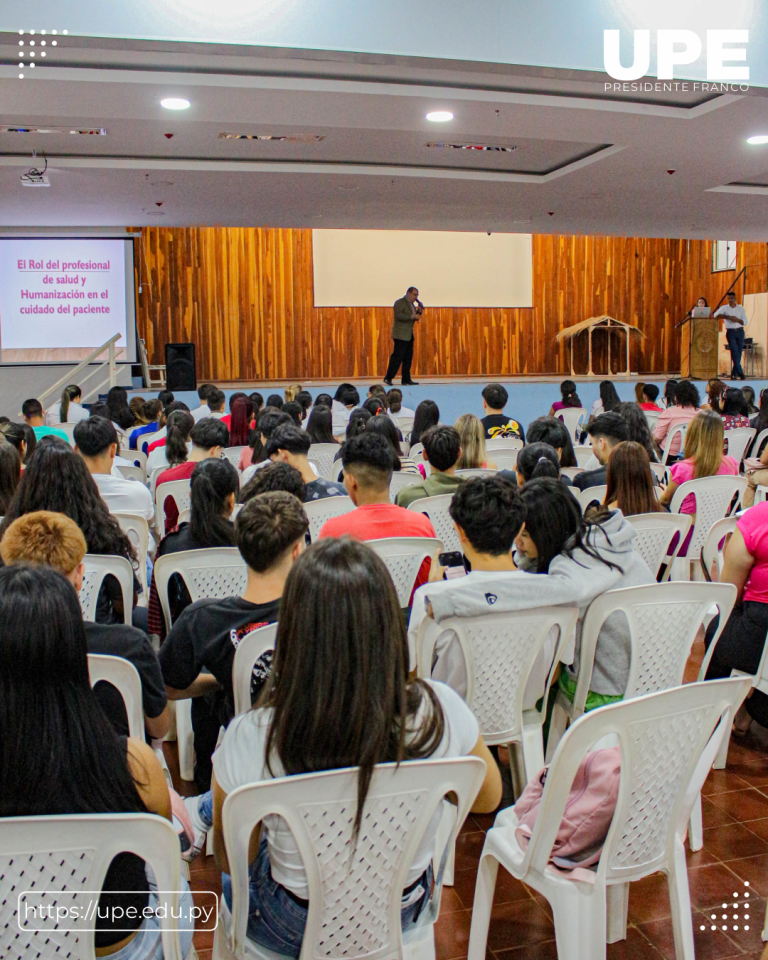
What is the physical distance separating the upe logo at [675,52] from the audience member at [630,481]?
2.55 meters

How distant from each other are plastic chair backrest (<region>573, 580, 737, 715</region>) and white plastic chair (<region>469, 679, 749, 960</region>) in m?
0.57

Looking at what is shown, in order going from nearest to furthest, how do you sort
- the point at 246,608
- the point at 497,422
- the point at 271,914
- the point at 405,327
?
the point at 271,914 → the point at 246,608 → the point at 497,422 → the point at 405,327

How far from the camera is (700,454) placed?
441 cm

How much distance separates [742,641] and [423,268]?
42.7 ft

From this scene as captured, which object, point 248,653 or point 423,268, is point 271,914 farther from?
point 423,268

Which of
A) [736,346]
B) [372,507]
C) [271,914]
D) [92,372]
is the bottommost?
[271,914]

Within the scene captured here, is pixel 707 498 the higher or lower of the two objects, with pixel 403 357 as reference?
lower

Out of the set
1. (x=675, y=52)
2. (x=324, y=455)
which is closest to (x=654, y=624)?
(x=324, y=455)

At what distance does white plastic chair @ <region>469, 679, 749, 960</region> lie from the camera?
64.6 inches

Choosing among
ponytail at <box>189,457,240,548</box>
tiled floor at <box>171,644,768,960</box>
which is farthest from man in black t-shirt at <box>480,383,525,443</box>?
tiled floor at <box>171,644,768,960</box>

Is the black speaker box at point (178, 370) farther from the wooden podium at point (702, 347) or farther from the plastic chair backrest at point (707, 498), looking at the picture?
the plastic chair backrest at point (707, 498)

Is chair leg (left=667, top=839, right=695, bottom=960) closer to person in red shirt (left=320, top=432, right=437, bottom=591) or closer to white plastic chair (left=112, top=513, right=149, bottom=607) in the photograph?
person in red shirt (left=320, top=432, right=437, bottom=591)

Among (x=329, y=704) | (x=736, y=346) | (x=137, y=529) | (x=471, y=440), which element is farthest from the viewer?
(x=736, y=346)

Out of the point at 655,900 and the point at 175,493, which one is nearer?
the point at 655,900
